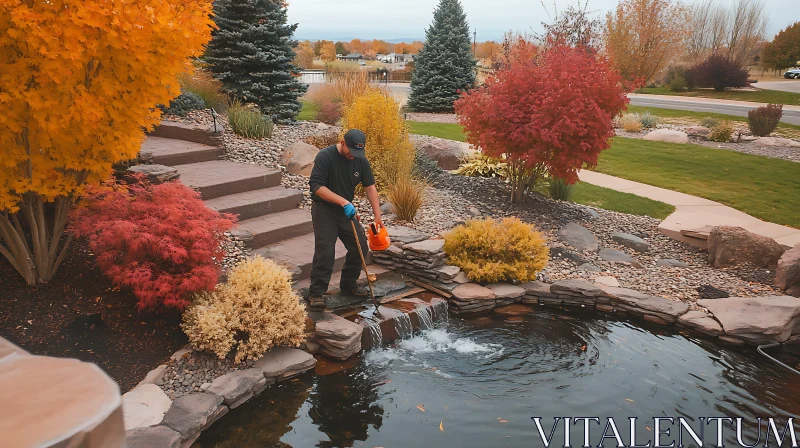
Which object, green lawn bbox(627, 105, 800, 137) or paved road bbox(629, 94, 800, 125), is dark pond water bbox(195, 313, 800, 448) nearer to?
green lawn bbox(627, 105, 800, 137)

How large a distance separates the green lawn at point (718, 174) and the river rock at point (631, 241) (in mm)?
2662

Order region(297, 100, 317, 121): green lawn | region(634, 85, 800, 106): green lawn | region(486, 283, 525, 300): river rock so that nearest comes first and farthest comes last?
region(486, 283, 525, 300): river rock < region(297, 100, 317, 121): green lawn < region(634, 85, 800, 106): green lawn

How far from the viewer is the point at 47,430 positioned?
90 centimetres

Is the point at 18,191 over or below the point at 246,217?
over

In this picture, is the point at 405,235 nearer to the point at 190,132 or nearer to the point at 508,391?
the point at 508,391

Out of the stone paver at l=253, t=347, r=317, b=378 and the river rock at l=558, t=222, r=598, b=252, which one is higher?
the river rock at l=558, t=222, r=598, b=252

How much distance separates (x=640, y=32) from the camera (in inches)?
1045

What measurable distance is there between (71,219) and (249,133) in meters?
4.57

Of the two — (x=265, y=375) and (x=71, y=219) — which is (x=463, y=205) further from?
(x=71, y=219)

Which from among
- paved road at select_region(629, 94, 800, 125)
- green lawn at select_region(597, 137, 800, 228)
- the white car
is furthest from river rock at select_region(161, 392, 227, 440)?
the white car

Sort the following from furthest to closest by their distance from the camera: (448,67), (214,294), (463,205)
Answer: (448,67), (463,205), (214,294)

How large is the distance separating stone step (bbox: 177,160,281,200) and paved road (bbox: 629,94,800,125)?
19.1 m

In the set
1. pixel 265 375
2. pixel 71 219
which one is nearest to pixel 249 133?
pixel 71 219

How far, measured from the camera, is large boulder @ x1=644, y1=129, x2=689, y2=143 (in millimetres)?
15695
